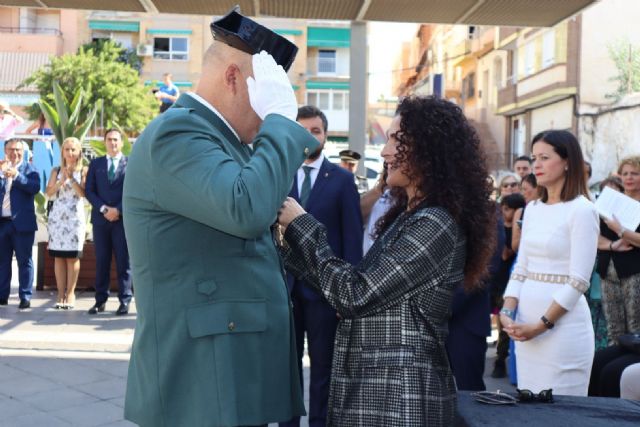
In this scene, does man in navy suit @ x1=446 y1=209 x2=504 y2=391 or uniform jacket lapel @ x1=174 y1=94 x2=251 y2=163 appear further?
man in navy suit @ x1=446 y1=209 x2=504 y2=391

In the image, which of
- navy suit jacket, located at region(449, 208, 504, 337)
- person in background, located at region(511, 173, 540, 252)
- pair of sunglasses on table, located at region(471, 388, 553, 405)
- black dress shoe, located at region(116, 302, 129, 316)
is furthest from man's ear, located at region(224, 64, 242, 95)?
black dress shoe, located at region(116, 302, 129, 316)

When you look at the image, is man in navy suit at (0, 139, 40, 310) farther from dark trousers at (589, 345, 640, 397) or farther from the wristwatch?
the wristwatch

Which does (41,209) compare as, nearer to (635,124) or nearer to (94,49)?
(635,124)

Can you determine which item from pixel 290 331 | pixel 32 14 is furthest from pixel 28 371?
pixel 32 14

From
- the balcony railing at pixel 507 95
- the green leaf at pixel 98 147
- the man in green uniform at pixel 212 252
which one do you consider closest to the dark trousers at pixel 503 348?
the man in green uniform at pixel 212 252

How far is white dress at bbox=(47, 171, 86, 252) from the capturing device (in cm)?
1007

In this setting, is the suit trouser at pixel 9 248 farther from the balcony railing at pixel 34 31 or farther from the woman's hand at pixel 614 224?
the balcony railing at pixel 34 31

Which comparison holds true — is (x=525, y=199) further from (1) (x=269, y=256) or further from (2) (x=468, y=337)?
(1) (x=269, y=256)

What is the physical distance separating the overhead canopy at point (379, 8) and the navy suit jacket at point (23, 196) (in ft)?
10.3

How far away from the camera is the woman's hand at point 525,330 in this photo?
14.1 ft

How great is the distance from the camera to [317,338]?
5.17 m

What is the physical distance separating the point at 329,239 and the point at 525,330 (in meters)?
1.48

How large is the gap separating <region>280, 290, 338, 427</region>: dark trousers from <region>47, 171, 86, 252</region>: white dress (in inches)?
221

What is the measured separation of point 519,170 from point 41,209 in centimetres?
735
